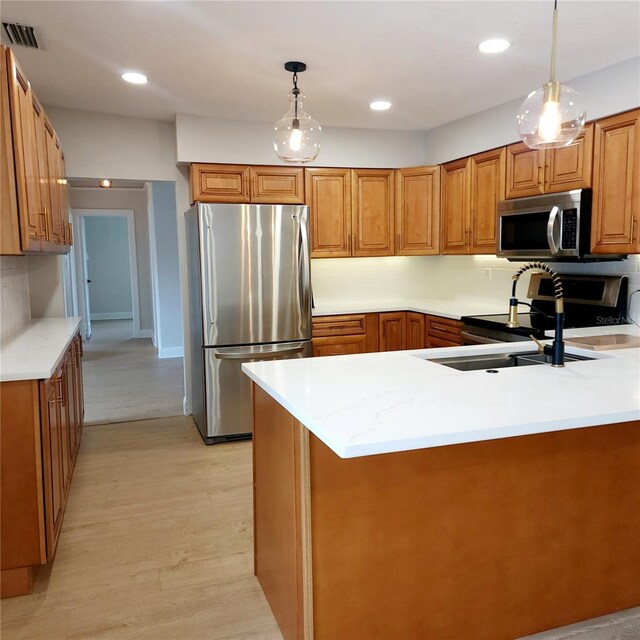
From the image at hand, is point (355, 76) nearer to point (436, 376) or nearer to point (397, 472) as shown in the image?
point (436, 376)

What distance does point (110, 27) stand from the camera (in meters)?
2.65

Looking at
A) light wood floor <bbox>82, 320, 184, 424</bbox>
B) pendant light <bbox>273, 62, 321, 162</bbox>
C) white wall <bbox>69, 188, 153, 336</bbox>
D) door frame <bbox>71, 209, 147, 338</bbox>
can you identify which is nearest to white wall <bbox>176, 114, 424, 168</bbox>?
pendant light <bbox>273, 62, 321, 162</bbox>

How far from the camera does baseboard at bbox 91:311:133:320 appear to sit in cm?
1178

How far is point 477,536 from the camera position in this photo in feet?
6.01

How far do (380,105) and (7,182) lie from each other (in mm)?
2703

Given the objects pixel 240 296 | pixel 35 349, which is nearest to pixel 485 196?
pixel 240 296

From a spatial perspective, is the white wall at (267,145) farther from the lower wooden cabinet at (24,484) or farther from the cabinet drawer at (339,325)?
the lower wooden cabinet at (24,484)

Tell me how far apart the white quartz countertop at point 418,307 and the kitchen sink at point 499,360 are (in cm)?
168

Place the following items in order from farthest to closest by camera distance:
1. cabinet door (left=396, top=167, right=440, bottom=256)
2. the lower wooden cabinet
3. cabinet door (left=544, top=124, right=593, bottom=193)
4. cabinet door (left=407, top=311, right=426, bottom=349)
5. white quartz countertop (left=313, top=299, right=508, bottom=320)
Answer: cabinet door (left=396, top=167, right=440, bottom=256) < cabinet door (left=407, top=311, right=426, bottom=349) < white quartz countertop (left=313, top=299, right=508, bottom=320) < cabinet door (left=544, top=124, right=593, bottom=193) < the lower wooden cabinet

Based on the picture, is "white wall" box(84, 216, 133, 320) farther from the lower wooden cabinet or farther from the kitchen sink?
the kitchen sink

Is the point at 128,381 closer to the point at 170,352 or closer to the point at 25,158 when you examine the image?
the point at 170,352

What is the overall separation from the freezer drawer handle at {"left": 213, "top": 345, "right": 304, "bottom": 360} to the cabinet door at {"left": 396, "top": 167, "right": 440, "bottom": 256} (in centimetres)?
146

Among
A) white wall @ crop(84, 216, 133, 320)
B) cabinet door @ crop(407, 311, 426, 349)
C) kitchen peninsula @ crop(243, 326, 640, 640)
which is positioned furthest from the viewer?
white wall @ crop(84, 216, 133, 320)

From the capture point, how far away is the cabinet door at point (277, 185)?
4.49 metres
